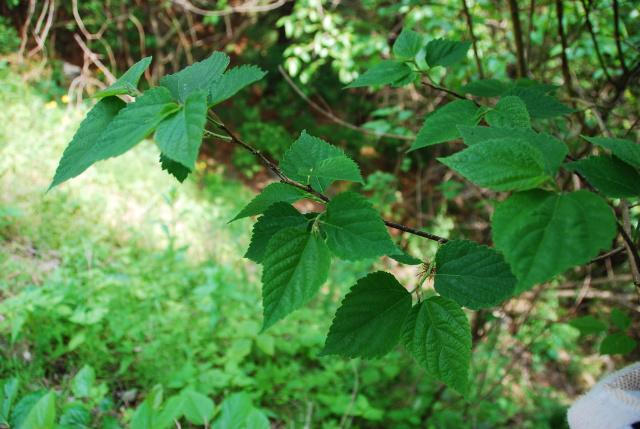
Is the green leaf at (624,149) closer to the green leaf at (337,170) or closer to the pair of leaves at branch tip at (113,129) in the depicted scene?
the green leaf at (337,170)

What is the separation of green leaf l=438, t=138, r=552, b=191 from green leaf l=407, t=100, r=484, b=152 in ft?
0.55

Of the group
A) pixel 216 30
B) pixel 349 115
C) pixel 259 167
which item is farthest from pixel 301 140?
pixel 216 30

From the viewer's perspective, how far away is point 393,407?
7.13 feet

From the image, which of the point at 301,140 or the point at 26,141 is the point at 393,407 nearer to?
the point at 301,140

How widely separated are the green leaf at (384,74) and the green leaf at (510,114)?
238 mm

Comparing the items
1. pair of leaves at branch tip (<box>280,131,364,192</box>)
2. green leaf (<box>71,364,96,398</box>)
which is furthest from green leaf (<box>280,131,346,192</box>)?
green leaf (<box>71,364,96,398</box>)

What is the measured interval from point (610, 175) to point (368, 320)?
13.8 inches

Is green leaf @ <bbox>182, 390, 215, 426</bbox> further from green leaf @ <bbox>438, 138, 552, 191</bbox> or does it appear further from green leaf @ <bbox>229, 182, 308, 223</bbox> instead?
green leaf @ <bbox>438, 138, 552, 191</bbox>

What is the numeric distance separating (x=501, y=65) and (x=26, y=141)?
4.01 metres

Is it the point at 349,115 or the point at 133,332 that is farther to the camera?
the point at 349,115

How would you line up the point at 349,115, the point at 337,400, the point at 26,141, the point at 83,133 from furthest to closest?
the point at 349,115
the point at 26,141
the point at 337,400
the point at 83,133

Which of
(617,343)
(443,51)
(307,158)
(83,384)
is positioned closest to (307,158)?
(307,158)

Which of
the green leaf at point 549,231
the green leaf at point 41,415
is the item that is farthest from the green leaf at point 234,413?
the green leaf at point 549,231

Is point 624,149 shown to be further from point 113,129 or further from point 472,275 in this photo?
point 113,129
